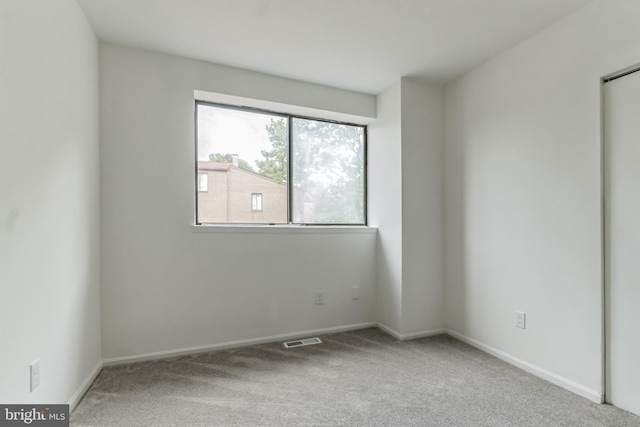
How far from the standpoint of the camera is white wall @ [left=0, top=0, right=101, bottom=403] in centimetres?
120

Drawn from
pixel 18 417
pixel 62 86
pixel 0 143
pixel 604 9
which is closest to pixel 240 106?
pixel 62 86

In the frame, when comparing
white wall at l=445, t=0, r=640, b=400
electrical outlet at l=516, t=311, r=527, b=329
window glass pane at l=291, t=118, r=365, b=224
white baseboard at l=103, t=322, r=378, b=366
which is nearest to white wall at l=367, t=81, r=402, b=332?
window glass pane at l=291, t=118, r=365, b=224

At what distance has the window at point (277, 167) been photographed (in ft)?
8.59

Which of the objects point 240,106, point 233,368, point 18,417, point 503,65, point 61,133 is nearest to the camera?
point 18,417

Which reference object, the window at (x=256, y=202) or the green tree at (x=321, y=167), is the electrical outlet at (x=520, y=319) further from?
the window at (x=256, y=202)

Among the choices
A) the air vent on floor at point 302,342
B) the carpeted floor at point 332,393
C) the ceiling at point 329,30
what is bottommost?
the air vent on floor at point 302,342

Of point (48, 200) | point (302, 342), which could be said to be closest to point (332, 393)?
point (302, 342)

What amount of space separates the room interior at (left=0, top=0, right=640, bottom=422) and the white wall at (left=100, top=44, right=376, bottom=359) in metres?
0.01

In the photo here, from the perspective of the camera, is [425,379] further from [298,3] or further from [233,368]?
[298,3]

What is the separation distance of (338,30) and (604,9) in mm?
1576

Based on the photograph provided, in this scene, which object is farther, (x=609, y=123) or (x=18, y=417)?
(x=609, y=123)

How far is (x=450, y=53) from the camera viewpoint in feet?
7.73

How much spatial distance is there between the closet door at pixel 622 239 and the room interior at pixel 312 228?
0.06 m

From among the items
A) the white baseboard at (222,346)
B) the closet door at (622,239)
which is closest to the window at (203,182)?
the white baseboard at (222,346)
